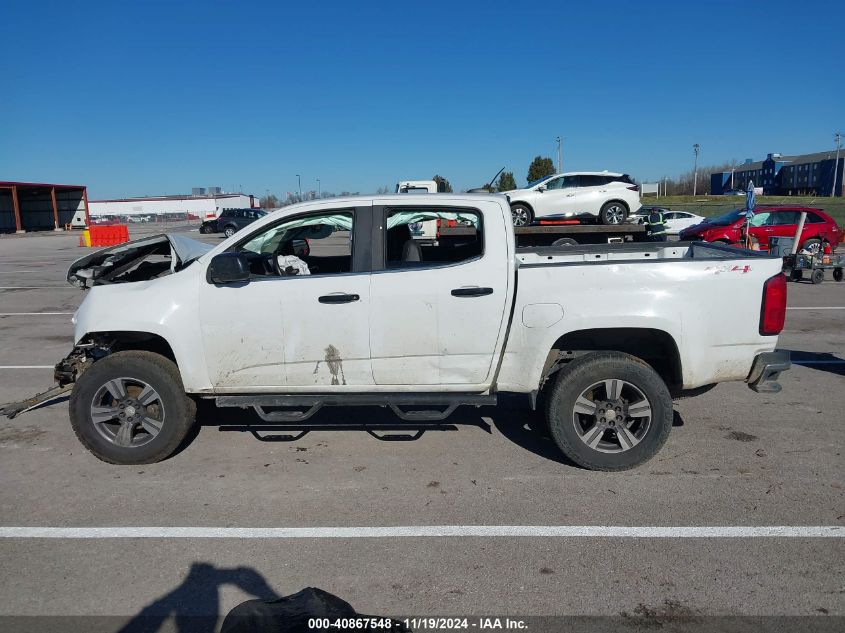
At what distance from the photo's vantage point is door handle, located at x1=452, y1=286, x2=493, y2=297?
4504 millimetres

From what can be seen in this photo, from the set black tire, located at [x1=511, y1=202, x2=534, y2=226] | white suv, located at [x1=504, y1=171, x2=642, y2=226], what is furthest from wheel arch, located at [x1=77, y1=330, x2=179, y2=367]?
black tire, located at [x1=511, y1=202, x2=534, y2=226]

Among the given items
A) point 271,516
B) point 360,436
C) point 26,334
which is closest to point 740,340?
point 360,436

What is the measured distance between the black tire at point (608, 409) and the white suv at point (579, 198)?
10254 millimetres

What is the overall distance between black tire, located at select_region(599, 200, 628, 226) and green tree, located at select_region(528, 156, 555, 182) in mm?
38411

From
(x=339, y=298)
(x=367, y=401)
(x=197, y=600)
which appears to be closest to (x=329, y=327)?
(x=339, y=298)

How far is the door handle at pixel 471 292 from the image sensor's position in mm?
4504

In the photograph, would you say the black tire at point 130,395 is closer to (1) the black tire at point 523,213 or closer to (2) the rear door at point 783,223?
(1) the black tire at point 523,213

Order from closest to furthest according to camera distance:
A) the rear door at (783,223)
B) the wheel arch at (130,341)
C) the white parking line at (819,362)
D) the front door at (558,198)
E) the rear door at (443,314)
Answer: the rear door at (443,314) → the wheel arch at (130,341) → the white parking line at (819,362) → the front door at (558,198) → the rear door at (783,223)

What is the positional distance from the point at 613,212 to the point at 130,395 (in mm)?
12321

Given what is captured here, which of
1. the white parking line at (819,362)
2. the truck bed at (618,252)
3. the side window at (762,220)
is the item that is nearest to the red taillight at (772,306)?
the truck bed at (618,252)

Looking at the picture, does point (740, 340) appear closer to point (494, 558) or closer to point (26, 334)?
point (494, 558)

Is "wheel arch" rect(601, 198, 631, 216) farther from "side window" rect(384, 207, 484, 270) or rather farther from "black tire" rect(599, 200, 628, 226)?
"side window" rect(384, 207, 484, 270)

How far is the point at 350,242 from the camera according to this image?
4773mm

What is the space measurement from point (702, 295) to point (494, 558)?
90.6 inches
